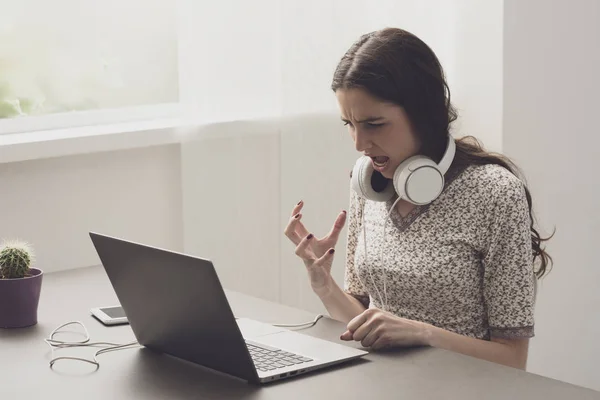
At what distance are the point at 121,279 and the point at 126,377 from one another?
0.20m

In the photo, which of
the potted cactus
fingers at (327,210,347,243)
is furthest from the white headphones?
the potted cactus

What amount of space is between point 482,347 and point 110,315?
0.71 metres

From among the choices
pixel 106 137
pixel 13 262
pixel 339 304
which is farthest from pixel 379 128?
pixel 106 137

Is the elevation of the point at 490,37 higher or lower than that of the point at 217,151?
higher

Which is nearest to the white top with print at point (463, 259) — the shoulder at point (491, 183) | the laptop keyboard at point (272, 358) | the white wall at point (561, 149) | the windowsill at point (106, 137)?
the shoulder at point (491, 183)

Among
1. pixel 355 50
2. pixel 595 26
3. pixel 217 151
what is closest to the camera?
pixel 355 50

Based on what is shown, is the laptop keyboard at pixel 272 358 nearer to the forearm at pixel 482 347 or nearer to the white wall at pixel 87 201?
the forearm at pixel 482 347

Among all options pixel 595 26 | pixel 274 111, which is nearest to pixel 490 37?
pixel 595 26

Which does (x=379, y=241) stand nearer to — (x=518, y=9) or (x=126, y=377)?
(x=126, y=377)

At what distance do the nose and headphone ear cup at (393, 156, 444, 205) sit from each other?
0.30ft

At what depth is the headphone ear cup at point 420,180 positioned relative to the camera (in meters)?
1.91

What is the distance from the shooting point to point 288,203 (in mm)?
3045

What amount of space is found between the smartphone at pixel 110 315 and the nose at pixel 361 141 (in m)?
0.56

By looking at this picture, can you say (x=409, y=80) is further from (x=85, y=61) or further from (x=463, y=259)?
(x=85, y=61)
